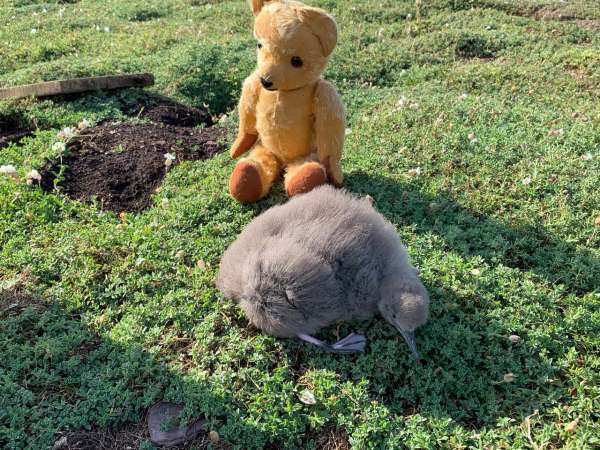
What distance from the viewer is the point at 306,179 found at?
3.79 meters

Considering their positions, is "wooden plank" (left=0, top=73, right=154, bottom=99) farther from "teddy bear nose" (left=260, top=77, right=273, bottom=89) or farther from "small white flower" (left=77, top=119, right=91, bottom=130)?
"teddy bear nose" (left=260, top=77, right=273, bottom=89)

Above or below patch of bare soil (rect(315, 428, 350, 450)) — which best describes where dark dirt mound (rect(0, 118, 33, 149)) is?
above

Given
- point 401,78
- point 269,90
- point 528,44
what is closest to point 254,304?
point 269,90

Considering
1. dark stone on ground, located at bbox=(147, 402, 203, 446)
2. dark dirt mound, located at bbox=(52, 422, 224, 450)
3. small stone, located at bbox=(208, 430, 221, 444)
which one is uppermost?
small stone, located at bbox=(208, 430, 221, 444)

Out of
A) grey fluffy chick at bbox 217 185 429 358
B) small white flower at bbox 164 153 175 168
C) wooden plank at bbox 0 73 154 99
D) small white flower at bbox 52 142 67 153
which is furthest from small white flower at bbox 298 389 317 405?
wooden plank at bbox 0 73 154 99

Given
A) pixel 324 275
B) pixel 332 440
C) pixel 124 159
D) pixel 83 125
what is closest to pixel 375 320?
pixel 324 275

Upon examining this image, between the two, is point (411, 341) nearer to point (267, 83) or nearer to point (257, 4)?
point (267, 83)

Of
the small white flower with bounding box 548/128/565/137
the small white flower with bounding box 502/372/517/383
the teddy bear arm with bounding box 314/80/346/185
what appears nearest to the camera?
the small white flower with bounding box 502/372/517/383

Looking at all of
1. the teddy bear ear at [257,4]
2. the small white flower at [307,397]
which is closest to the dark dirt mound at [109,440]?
the small white flower at [307,397]

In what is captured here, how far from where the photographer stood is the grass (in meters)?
2.76

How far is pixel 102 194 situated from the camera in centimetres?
456

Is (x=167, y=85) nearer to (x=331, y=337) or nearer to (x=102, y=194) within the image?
(x=102, y=194)

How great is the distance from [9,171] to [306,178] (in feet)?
8.73

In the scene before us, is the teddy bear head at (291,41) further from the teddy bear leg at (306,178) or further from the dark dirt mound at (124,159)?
the dark dirt mound at (124,159)
